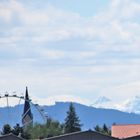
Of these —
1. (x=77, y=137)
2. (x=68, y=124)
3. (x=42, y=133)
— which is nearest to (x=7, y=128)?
(x=42, y=133)

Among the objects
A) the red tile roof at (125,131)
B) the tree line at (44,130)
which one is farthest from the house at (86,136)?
the tree line at (44,130)

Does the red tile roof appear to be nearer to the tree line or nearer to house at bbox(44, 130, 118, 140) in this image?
house at bbox(44, 130, 118, 140)

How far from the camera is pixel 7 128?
17162cm

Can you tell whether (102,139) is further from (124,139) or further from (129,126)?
(129,126)

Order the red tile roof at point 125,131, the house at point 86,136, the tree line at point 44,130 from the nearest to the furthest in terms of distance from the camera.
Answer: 1. the house at point 86,136
2. the red tile roof at point 125,131
3. the tree line at point 44,130

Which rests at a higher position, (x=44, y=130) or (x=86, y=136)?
(x=44, y=130)

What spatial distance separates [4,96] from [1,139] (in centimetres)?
1352

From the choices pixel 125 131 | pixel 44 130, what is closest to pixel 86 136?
pixel 125 131

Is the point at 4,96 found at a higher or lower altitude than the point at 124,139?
higher

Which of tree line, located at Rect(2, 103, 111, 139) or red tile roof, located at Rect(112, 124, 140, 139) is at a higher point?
tree line, located at Rect(2, 103, 111, 139)

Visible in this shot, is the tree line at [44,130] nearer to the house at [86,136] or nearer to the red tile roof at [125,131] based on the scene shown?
the red tile roof at [125,131]

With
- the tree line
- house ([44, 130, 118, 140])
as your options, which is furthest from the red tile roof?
the tree line

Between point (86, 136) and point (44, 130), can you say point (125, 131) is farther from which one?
point (44, 130)

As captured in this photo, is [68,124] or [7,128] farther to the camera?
[68,124]
